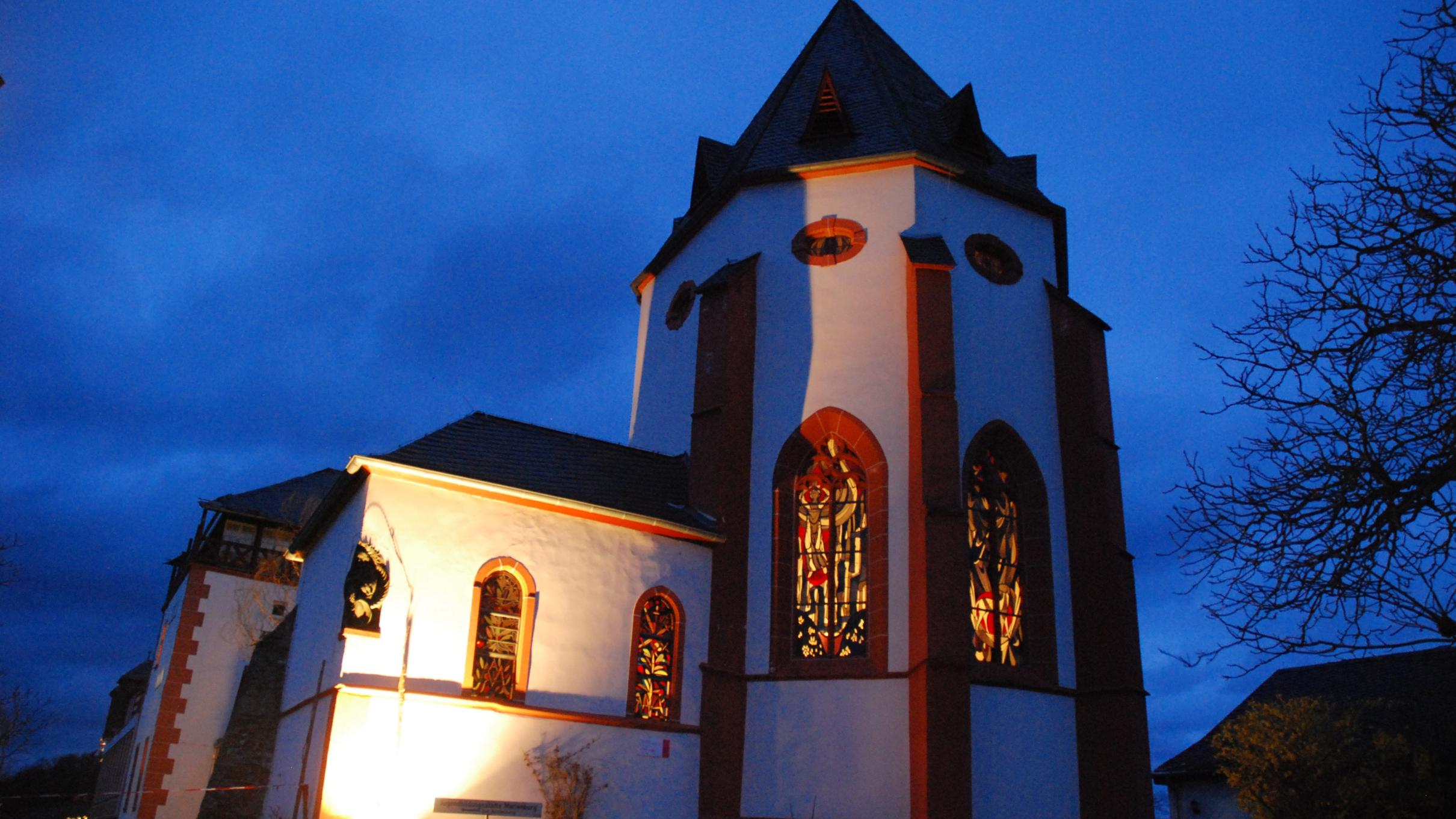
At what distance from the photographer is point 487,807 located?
38.7ft

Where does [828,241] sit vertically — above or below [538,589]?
above

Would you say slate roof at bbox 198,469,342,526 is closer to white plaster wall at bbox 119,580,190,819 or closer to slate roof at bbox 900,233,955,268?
white plaster wall at bbox 119,580,190,819

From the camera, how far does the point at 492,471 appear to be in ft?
44.3

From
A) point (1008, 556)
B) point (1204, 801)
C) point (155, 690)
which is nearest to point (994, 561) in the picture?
point (1008, 556)

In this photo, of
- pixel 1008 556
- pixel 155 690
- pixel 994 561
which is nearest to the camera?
pixel 994 561

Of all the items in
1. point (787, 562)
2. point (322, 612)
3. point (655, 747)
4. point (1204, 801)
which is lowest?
point (1204, 801)

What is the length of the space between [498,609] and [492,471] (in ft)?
5.64

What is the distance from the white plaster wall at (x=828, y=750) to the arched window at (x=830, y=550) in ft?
1.06

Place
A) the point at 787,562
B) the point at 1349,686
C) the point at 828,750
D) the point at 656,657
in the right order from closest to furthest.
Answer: the point at 828,750 < the point at 656,657 < the point at 787,562 < the point at 1349,686

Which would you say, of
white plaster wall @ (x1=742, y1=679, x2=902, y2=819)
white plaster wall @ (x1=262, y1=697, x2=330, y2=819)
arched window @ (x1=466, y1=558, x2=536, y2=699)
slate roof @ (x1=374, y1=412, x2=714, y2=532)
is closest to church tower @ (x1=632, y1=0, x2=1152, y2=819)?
→ white plaster wall @ (x1=742, y1=679, x2=902, y2=819)

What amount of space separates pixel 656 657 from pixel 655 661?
0.06 m

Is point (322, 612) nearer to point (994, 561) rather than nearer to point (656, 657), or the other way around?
point (656, 657)

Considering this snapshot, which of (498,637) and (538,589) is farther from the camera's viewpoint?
A: (538,589)

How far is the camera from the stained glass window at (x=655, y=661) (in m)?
13.5
